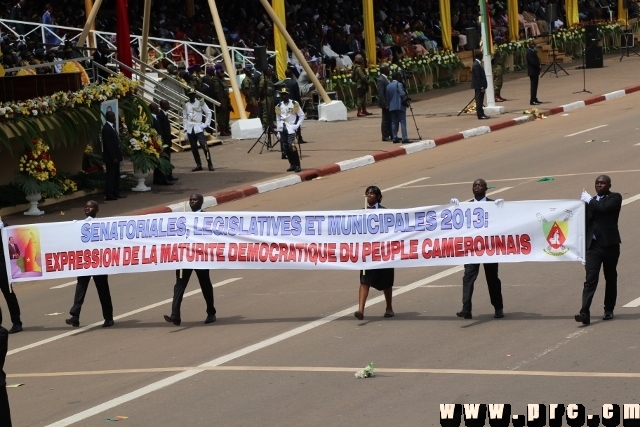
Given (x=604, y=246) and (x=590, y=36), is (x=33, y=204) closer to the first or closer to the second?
(x=604, y=246)

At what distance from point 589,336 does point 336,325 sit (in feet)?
9.19

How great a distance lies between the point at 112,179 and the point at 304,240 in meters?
10.5

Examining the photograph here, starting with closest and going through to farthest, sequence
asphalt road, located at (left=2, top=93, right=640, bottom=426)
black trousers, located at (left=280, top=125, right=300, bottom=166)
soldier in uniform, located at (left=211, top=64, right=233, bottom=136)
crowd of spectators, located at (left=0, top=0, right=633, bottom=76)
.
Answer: asphalt road, located at (left=2, top=93, right=640, bottom=426) < black trousers, located at (left=280, top=125, right=300, bottom=166) < soldier in uniform, located at (left=211, top=64, right=233, bottom=136) < crowd of spectators, located at (left=0, top=0, right=633, bottom=76)

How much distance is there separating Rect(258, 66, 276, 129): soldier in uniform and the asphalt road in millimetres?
12928

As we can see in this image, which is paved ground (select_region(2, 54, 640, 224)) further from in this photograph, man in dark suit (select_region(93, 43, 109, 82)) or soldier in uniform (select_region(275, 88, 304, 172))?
man in dark suit (select_region(93, 43, 109, 82))

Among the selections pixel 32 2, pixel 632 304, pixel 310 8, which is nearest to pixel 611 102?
pixel 310 8

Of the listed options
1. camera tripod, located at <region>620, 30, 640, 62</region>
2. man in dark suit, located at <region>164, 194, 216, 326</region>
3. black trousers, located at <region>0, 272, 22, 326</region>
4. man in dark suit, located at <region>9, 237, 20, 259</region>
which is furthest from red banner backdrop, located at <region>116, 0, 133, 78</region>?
camera tripod, located at <region>620, 30, 640, 62</region>

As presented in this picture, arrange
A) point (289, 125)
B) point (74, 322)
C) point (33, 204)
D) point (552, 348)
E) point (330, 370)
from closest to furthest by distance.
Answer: point (330, 370), point (552, 348), point (74, 322), point (33, 204), point (289, 125)

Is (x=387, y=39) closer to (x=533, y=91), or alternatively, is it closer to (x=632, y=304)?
(x=533, y=91)

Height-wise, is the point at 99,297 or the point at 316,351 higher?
the point at 99,297

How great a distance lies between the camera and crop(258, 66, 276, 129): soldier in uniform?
30125mm

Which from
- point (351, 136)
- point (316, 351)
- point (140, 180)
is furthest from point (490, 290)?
point (351, 136)

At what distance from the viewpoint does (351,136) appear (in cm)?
3194

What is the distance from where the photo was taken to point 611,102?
120 feet
